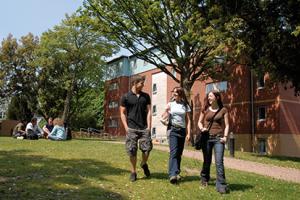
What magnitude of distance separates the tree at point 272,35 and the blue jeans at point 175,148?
42.5ft

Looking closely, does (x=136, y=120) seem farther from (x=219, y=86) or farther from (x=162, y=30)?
(x=219, y=86)

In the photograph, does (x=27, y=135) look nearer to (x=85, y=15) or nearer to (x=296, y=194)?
(x=85, y=15)

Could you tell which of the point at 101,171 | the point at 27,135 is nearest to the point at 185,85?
the point at 27,135

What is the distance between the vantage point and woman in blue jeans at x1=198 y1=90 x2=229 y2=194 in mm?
8773

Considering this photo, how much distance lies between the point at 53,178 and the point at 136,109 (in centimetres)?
220

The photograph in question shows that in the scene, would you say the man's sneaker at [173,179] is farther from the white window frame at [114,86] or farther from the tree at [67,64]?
the white window frame at [114,86]

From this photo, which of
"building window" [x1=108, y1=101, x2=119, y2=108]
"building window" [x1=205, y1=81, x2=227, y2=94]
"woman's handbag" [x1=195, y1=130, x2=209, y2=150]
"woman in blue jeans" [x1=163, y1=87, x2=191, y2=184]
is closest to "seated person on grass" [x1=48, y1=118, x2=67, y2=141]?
"woman in blue jeans" [x1=163, y1=87, x2=191, y2=184]

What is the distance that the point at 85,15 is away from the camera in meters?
31.5

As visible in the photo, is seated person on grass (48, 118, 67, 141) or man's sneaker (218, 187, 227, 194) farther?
seated person on grass (48, 118, 67, 141)

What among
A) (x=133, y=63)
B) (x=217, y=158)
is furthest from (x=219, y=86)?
(x=217, y=158)

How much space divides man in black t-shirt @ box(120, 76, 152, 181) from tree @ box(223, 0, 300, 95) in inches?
522

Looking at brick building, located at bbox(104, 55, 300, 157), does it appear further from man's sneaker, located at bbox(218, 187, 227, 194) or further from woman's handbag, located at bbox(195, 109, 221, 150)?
man's sneaker, located at bbox(218, 187, 227, 194)

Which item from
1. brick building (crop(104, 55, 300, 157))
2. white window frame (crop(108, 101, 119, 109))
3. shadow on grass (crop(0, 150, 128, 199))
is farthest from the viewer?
white window frame (crop(108, 101, 119, 109))

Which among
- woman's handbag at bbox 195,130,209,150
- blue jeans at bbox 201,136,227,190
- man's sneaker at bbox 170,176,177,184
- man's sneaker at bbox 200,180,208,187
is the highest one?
woman's handbag at bbox 195,130,209,150
